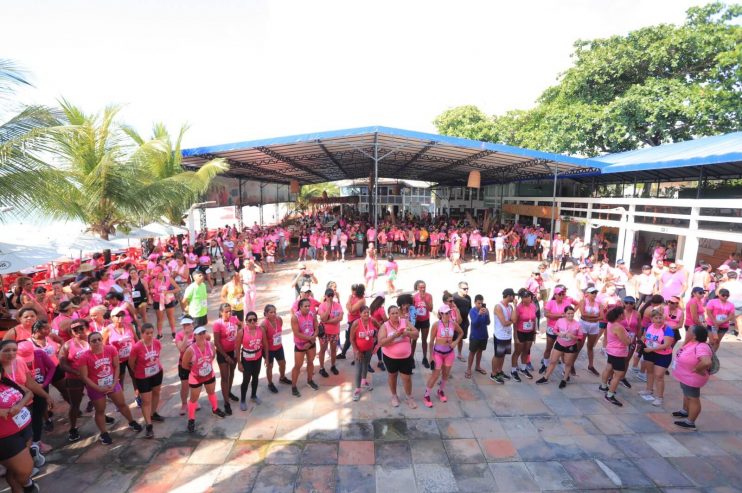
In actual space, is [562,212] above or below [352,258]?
above

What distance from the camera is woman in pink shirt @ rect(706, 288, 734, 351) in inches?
256

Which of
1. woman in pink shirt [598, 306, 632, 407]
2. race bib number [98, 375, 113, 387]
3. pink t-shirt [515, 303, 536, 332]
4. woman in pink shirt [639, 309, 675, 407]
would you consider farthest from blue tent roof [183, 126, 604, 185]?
race bib number [98, 375, 113, 387]

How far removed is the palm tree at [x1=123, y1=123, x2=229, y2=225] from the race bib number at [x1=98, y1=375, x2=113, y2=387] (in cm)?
797

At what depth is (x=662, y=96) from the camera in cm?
1652

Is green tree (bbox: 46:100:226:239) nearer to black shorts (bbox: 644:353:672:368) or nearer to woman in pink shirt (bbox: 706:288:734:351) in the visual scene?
black shorts (bbox: 644:353:672:368)

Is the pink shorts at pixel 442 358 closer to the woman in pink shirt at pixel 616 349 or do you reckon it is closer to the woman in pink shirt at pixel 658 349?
the woman in pink shirt at pixel 616 349

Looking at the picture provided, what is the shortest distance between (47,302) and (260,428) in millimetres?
4508

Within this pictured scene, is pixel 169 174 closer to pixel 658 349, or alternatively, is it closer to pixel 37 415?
pixel 37 415

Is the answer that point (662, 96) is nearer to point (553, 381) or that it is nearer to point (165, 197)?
point (553, 381)

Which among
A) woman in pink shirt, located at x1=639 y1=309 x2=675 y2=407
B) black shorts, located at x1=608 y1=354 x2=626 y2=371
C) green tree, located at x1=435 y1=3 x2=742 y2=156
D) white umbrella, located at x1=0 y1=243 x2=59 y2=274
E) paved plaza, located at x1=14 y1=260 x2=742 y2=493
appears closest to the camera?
paved plaza, located at x1=14 y1=260 x2=742 y2=493

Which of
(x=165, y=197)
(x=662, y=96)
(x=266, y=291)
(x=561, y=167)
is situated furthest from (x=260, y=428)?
(x=662, y=96)

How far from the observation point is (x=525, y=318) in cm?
574

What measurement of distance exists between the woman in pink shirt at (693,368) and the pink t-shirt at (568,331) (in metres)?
1.21

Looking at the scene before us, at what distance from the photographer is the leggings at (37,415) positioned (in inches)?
160
